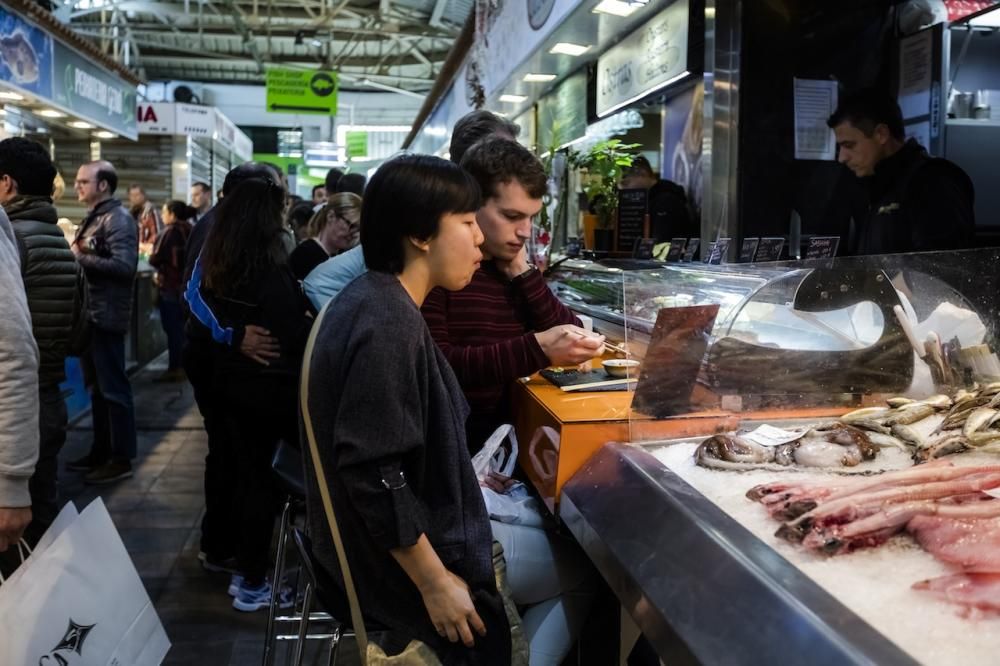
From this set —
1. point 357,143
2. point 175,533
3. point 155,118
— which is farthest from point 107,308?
point 357,143

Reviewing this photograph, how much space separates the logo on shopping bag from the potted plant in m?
3.58

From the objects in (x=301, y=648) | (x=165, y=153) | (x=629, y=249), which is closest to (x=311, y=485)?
(x=301, y=648)

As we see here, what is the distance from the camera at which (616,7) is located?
5188 mm

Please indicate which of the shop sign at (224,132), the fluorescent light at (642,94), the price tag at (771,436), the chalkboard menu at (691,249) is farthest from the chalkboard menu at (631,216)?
the shop sign at (224,132)

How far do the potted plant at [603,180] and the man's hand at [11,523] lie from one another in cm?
350

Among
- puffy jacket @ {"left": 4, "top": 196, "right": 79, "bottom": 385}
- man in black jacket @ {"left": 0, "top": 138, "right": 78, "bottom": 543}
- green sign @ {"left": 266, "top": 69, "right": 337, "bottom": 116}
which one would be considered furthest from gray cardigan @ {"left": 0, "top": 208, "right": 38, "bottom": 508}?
green sign @ {"left": 266, "top": 69, "right": 337, "bottom": 116}

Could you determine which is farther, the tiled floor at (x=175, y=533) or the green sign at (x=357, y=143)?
the green sign at (x=357, y=143)

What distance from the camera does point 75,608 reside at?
2096 millimetres

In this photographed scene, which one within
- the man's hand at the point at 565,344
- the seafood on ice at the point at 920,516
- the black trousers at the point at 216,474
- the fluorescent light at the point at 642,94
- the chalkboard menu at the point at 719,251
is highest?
the fluorescent light at the point at 642,94

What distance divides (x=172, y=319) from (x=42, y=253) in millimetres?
5886

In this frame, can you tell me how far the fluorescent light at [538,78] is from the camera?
7.56m

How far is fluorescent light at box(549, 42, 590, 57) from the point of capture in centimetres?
633

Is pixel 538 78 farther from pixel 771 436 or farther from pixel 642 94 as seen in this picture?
pixel 771 436

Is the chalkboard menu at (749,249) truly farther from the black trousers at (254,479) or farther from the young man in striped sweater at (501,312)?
the black trousers at (254,479)
